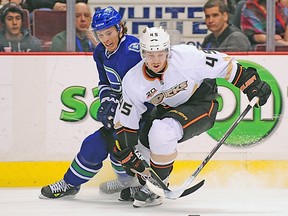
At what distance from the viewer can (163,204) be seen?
407cm

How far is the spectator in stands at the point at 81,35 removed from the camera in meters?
4.83

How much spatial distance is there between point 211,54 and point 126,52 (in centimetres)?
41

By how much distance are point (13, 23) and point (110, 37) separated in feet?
3.37

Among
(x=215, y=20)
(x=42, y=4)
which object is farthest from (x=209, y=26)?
(x=42, y=4)

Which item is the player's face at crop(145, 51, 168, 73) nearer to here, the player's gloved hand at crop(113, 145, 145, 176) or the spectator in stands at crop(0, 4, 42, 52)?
the player's gloved hand at crop(113, 145, 145, 176)

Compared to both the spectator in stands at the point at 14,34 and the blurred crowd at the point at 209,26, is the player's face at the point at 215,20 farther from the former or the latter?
the spectator in stands at the point at 14,34

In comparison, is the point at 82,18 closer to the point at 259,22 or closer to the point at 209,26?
the point at 209,26

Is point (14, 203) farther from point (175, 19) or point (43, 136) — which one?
point (175, 19)

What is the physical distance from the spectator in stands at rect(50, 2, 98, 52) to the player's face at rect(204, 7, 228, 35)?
662 mm

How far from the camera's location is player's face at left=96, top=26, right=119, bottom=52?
3973 mm

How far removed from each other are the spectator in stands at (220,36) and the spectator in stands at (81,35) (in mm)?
661

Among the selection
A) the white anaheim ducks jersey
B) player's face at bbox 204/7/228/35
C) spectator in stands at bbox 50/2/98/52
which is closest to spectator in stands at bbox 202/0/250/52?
player's face at bbox 204/7/228/35

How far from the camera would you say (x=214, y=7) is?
4.88 metres

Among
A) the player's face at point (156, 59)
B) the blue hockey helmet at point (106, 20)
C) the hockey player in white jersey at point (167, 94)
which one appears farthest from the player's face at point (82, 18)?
the player's face at point (156, 59)
